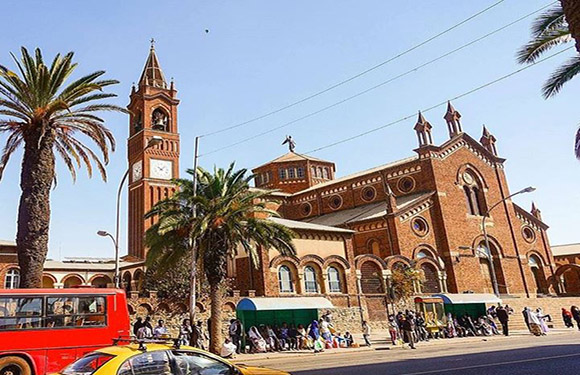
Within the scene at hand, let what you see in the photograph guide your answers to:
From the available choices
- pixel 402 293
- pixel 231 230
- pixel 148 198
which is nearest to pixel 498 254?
pixel 402 293

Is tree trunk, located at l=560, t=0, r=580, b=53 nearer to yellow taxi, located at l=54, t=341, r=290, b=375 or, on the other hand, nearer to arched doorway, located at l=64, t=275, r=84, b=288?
yellow taxi, located at l=54, t=341, r=290, b=375

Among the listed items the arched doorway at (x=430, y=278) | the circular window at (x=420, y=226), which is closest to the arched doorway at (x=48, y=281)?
the circular window at (x=420, y=226)

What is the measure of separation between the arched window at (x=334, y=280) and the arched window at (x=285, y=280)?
292 centimetres

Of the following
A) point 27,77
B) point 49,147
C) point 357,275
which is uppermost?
point 27,77

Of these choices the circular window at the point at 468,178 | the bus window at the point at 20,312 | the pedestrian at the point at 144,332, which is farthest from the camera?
the circular window at the point at 468,178

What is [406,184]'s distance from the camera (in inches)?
1673

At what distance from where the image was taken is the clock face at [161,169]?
50094 millimetres

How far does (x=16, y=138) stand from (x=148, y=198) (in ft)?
98.1

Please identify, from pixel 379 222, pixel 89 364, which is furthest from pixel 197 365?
pixel 379 222

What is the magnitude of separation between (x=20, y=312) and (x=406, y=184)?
35.7 meters

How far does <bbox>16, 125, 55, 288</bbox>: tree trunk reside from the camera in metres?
16.5

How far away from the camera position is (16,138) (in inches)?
733

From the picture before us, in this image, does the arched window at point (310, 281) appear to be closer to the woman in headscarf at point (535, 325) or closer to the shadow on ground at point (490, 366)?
the woman in headscarf at point (535, 325)

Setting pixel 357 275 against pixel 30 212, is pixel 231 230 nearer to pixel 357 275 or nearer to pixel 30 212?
pixel 30 212
